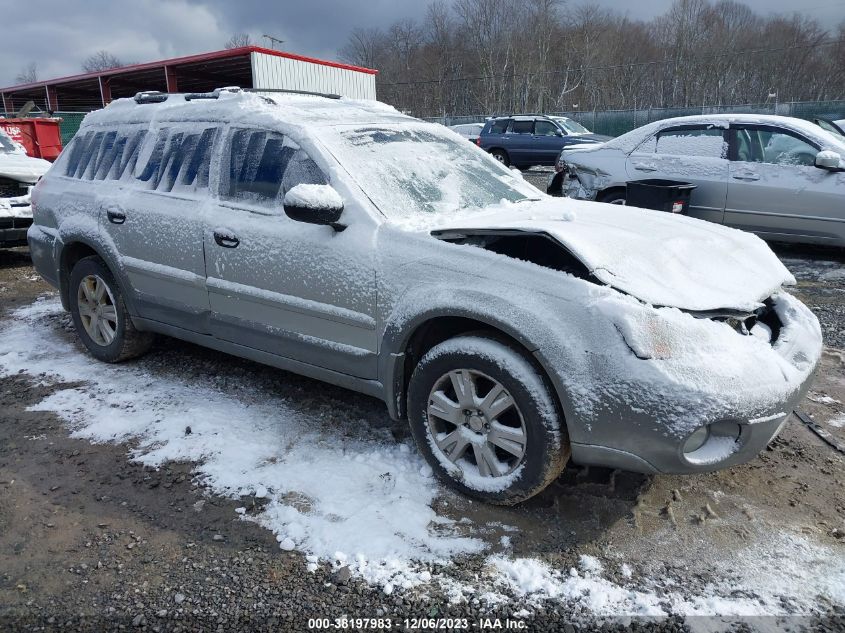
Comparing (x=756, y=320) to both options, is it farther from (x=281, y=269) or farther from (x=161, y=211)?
(x=161, y=211)

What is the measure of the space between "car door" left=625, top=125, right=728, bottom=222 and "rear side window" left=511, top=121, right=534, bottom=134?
11.6m

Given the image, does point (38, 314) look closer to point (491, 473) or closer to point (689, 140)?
point (491, 473)

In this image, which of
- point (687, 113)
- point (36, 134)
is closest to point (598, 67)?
point (687, 113)

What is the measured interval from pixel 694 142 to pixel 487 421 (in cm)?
617

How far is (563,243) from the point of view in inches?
104

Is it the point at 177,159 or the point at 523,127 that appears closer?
the point at 177,159

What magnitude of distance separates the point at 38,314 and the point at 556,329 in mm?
5344

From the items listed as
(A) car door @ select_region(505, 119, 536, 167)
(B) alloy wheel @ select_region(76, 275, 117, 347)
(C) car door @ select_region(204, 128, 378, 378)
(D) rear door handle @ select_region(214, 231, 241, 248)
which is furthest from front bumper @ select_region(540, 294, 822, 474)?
(A) car door @ select_region(505, 119, 536, 167)

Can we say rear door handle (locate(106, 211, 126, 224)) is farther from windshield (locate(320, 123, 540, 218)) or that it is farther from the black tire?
the black tire

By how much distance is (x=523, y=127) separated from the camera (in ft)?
62.6

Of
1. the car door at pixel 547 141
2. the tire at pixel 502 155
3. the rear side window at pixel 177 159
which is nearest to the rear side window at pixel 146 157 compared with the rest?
the rear side window at pixel 177 159

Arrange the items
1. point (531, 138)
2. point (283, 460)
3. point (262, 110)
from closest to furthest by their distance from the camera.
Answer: point (283, 460)
point (262, 110)
point (531, 138)

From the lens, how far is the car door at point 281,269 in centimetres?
302

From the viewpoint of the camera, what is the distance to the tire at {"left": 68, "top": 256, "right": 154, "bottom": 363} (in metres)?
4.32
